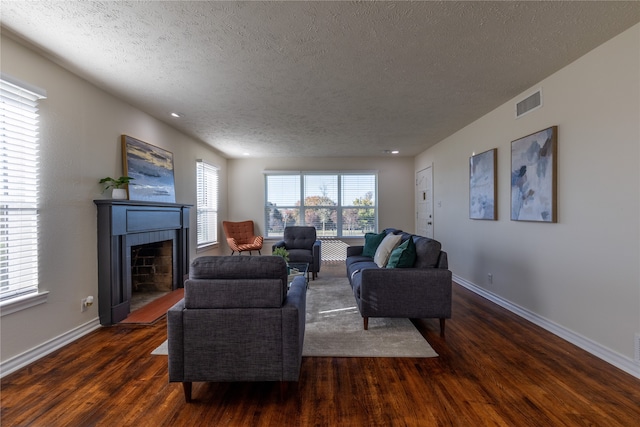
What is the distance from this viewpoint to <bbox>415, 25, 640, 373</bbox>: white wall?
6.77ft

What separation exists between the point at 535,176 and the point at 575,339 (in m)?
1.53

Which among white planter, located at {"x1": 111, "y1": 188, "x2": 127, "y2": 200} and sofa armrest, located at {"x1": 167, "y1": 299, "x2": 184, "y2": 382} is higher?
white planter, located at {"x1": 111, "y1": 188, "x2": 127, "y2": 200}

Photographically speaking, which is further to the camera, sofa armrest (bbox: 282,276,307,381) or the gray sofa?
the gray sofa

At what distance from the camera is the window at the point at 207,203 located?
5320 millimetres

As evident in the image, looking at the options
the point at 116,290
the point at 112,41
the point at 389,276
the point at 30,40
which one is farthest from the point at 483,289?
the point at 30,40

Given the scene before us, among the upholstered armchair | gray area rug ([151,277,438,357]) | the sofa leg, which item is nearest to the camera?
the sofa leg

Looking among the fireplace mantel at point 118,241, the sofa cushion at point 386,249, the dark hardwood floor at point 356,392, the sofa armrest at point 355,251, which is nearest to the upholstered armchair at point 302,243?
the sofa armrest at point 355,251

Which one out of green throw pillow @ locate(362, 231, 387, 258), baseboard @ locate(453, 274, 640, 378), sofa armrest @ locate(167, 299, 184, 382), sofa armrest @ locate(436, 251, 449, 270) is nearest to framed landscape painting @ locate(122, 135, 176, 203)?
sofa armrest @ locate(167, 299, 184, 382)

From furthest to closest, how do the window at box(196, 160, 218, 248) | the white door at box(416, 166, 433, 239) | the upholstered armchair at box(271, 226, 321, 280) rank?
the white door at box(416, 166, 433, 239)
the window at box(196, 160, 218, 248)
the upholstered armchair at box(271, 226, 321, 280)

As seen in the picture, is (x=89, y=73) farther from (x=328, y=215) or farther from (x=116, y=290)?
(x=328, y=215)

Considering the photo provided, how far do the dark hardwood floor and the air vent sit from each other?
2.29 m

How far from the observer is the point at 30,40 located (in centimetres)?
213

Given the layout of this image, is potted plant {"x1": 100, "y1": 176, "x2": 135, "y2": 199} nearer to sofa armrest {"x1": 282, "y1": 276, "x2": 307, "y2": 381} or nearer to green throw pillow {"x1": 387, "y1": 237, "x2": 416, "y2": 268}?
sofa armrest {"x1": 282, "y1": 276, "x2": 307, "y2": 381}

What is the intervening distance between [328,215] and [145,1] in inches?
212
